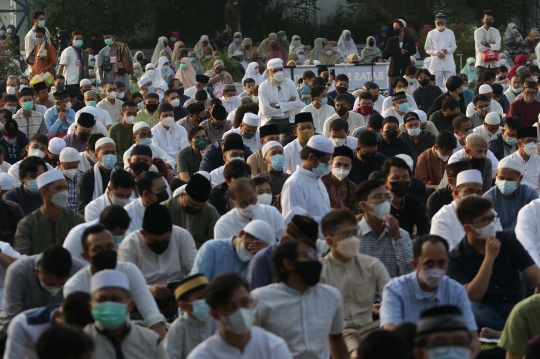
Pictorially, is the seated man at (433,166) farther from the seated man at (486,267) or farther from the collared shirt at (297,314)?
the collared shirt at (297,314)

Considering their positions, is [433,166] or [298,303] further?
[433,166]

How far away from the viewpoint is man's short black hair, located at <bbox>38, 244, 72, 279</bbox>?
7473 millimetres

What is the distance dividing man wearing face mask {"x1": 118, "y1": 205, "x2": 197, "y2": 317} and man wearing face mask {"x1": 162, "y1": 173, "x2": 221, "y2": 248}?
2.75 feet

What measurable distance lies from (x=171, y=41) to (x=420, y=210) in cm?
2421

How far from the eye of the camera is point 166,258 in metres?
8.69

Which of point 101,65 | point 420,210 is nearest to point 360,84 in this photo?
point 101,65

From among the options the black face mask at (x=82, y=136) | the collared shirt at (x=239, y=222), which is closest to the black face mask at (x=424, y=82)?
the black face mask at (x=82, y=136)

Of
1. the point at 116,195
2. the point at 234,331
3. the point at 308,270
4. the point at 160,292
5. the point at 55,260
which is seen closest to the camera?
the point at 234,331

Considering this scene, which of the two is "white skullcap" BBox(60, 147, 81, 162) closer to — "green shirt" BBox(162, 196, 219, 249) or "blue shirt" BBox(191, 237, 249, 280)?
"green shirt" BBox(162, 196, 219, 249)

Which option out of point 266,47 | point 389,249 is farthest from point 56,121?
point 266,47

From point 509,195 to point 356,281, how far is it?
9.65 ft

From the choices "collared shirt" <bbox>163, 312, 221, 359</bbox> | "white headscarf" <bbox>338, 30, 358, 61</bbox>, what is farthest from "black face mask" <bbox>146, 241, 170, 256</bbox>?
"white headscarf" <bbox>338, 30, 358, 61</bbox>

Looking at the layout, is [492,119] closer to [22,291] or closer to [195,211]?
[195,211]

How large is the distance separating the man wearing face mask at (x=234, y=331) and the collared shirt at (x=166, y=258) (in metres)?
2.51
